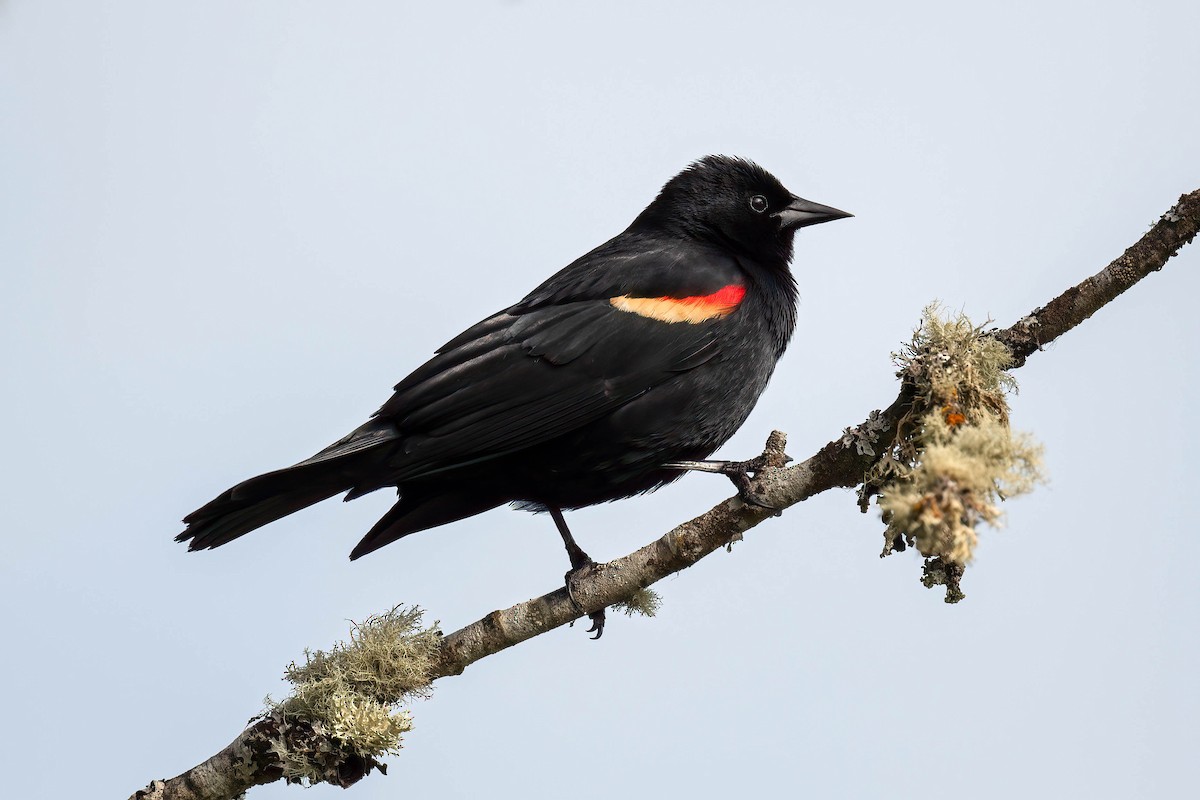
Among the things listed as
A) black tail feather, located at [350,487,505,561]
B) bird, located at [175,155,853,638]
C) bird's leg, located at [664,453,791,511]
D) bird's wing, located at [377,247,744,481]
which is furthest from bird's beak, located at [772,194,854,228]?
black tail feather, located at [350,487,505,561]

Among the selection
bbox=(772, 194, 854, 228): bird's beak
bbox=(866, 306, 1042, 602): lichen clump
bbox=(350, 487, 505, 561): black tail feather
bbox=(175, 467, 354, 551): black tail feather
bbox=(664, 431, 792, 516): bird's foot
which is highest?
bbox=(772, 194, 854, 228): bird's beak

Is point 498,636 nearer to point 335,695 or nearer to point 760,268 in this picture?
point 335,695

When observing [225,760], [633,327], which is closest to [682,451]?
[633,327]

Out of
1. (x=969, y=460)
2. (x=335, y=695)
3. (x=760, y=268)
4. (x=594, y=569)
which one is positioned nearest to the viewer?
(x=969, y=460)

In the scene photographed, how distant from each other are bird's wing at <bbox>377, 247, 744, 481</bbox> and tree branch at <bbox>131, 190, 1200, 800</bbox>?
0.67 meters

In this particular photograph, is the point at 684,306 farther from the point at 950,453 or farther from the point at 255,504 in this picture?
the point at 950,453

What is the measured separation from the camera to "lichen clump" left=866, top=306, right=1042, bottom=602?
2750 millimetres

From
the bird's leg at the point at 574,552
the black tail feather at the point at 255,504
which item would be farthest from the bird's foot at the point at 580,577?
the black tail feather at the point at 255,504

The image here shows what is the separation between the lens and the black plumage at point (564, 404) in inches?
180

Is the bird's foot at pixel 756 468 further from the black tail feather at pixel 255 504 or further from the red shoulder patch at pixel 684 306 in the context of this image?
the black tail feather at pixel 255 504

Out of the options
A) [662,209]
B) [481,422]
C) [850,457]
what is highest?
[662,209]

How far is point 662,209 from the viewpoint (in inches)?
227

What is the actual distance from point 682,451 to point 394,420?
3.69 ft

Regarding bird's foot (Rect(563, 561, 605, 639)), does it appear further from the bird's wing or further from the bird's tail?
the bird's tail
